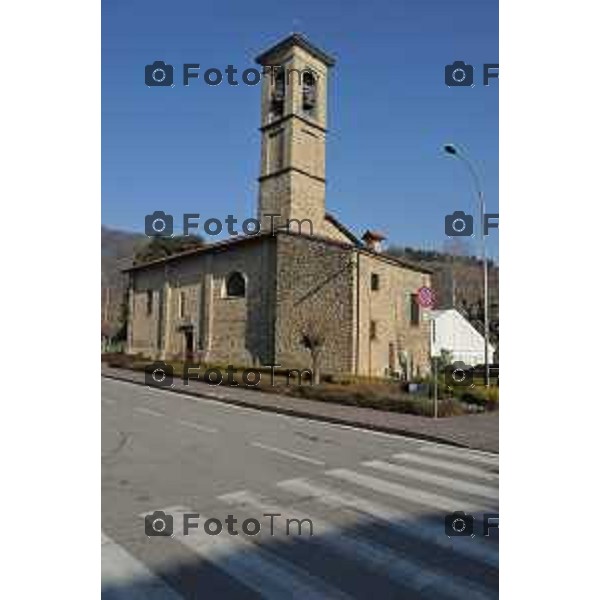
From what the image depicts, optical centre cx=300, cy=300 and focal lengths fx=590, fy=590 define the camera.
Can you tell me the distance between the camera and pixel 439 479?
22.7 feet

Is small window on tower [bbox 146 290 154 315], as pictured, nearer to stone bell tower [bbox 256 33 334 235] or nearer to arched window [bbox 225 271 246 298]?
arched window [bbox 225 271 246 298]

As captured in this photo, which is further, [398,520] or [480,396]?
[480,396]

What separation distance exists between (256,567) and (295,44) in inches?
1166

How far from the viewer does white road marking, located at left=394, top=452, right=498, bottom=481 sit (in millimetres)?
7321

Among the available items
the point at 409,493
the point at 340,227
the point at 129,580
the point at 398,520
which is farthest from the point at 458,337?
the point at 129,580

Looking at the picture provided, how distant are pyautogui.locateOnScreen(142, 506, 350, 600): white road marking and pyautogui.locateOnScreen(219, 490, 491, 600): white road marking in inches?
18.3

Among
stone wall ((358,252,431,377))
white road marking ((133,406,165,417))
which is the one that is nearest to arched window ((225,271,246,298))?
stone wall ((358,252,431,377))

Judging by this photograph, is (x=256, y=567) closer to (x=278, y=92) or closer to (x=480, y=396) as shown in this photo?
(x=480, y=396)

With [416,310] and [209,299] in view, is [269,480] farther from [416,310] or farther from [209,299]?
[209,299]

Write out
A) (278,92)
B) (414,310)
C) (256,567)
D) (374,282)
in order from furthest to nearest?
(278,92) → (414,310) → (374,282) → (256,567)
